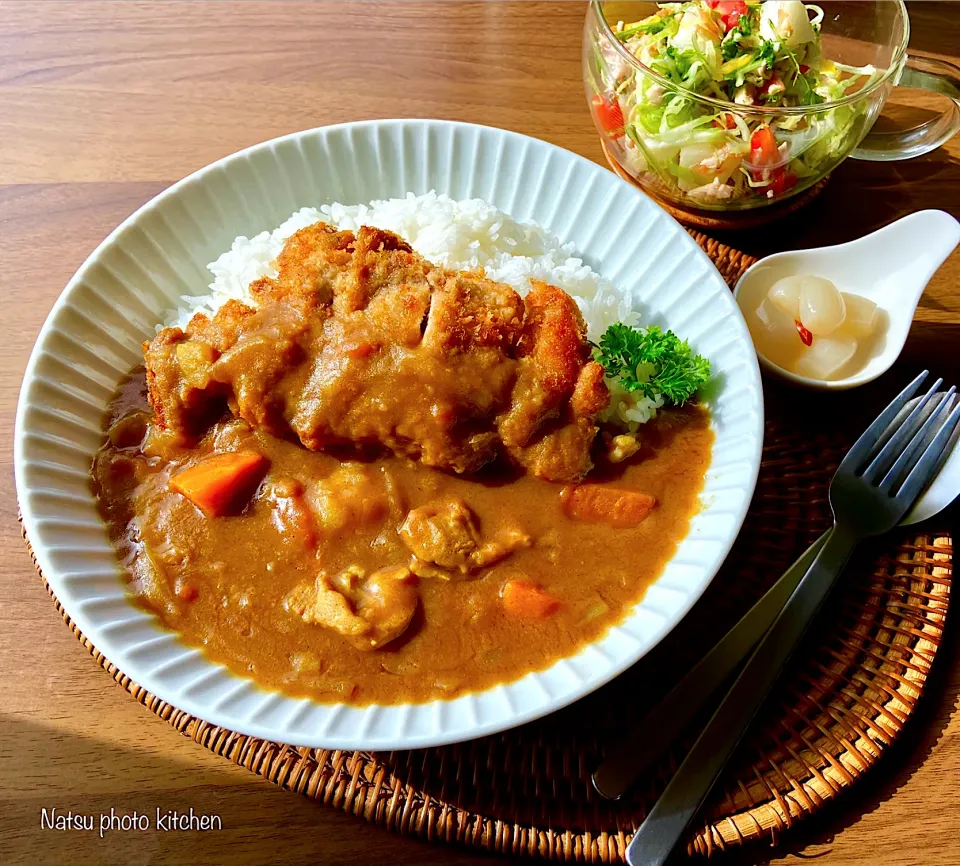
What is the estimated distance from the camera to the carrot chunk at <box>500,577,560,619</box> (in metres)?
2.21

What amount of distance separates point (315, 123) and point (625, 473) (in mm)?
2101

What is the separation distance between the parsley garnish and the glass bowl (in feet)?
2.46

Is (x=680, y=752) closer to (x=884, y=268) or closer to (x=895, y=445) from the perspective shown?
(x=895, y=445)

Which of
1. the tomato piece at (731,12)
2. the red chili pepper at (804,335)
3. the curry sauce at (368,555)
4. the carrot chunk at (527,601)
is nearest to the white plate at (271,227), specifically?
the curry sauce at (368,555)

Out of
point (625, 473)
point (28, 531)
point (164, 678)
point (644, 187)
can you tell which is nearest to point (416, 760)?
point (164, 678)

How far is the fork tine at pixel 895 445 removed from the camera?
2514 mm

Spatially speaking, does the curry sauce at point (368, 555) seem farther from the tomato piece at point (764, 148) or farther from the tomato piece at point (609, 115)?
the tomato piece at point (609, 115)

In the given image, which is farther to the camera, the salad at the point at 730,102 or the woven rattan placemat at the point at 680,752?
the salad at the point at 730,102

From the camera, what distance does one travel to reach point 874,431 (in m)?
2.58

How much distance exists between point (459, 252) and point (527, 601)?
1.27m

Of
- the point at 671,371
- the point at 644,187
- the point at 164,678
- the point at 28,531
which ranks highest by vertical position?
the point at 644,187

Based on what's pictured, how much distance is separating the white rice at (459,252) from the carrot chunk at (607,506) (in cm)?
62

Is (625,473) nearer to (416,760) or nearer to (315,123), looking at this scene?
(416,760)

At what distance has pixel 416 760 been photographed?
7.11 feet
